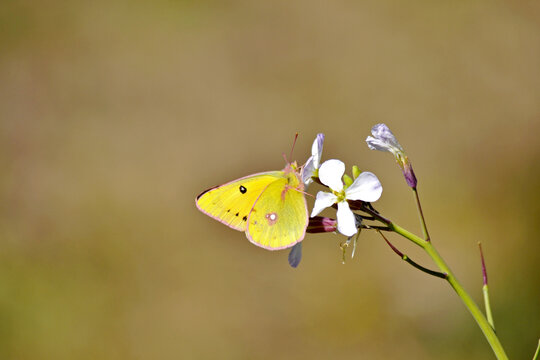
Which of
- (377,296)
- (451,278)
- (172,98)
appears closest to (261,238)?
(451,278)

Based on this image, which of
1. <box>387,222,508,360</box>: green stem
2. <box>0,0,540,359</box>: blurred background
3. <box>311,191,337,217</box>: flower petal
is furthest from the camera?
<box>0,0,540,359</box>: blurred background

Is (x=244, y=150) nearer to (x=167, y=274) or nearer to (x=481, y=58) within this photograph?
(x=167, y=274)

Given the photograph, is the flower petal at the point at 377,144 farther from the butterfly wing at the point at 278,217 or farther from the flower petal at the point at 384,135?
the butterfly wing at the point at 278,217

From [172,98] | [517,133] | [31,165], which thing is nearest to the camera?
[517,133]

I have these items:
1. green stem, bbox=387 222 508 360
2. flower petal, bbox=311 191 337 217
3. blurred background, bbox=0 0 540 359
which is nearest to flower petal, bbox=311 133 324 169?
flower petal, bbox=311 191 337 217

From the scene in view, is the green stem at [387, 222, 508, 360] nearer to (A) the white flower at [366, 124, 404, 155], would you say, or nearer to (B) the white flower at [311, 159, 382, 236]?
(B) the white flower at [311, 159, 382, 236]

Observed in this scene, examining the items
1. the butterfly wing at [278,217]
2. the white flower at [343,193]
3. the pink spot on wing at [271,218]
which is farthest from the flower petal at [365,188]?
the pink spot on wing at [271,218]
